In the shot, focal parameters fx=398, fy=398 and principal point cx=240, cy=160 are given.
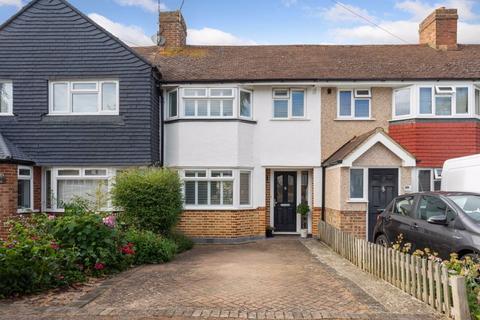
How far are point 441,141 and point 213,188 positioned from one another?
24.5 feet

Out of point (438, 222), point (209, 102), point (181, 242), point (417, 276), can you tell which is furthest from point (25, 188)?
point (438, 222)

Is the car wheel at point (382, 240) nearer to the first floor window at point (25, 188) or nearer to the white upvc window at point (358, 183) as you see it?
the white upvc window at point (358, 183)

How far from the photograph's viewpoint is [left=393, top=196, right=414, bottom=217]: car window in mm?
8227

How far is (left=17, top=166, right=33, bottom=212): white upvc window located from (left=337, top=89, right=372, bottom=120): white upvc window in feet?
33.1

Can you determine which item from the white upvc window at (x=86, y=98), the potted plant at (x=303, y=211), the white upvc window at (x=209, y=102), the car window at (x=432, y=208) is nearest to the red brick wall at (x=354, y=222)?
the potted plant at (x=303, y=211)

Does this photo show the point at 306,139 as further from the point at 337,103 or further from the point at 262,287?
the point at 262,287

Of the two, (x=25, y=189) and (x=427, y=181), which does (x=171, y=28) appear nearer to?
(x=25, y=189)

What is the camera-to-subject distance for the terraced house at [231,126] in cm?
1227

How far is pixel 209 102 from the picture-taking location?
1302cm

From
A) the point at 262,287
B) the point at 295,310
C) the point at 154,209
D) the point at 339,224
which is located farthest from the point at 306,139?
the point at 295,310

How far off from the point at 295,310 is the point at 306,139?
28.0 feet

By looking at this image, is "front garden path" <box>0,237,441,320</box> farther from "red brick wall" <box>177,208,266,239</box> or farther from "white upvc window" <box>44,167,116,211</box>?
"white upvc window" <box>44,167,116,211</box>

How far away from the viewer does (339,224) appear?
11500 millimetres

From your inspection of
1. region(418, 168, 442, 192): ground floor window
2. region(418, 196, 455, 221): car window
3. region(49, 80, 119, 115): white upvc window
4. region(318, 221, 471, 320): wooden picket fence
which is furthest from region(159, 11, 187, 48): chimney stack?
region(418, 196, 455, 221): car window
